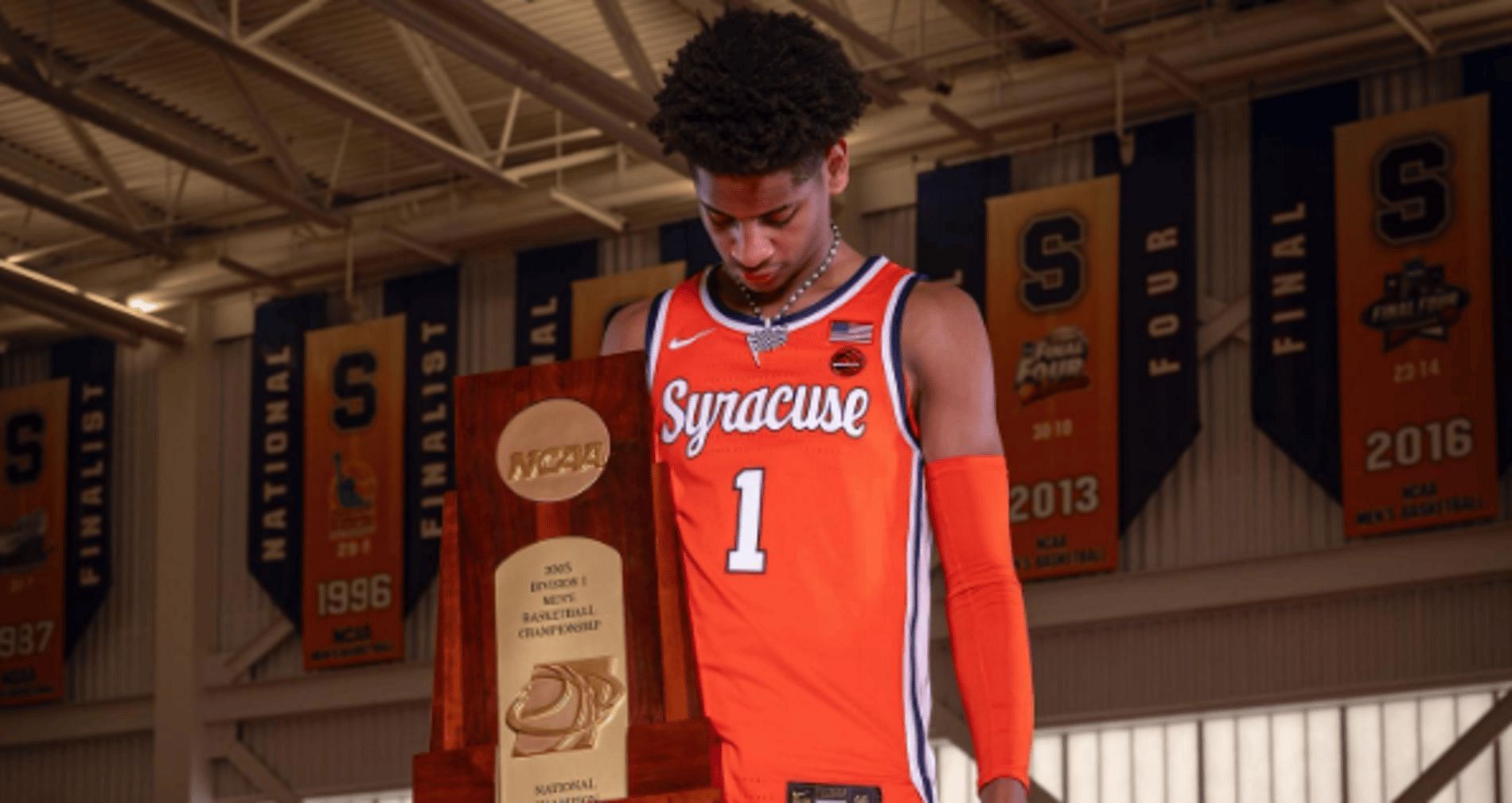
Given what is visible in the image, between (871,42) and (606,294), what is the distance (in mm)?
3789

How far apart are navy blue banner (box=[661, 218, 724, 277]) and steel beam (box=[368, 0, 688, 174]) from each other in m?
0.74

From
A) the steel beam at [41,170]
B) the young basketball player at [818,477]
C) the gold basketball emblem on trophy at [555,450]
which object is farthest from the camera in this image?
the steel beam at [41,170]

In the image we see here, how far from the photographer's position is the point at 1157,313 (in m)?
15.6

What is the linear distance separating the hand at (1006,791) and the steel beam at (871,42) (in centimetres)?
1161

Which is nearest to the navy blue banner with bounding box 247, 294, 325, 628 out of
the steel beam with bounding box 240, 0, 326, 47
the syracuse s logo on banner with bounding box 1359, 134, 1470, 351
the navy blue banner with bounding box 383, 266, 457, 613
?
the navy blue banner with bounding box 383, 266, 457, 613

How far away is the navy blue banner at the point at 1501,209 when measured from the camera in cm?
1429

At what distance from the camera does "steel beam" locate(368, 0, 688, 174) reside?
14.5 meters

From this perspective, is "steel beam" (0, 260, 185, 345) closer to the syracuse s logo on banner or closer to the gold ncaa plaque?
the syracuse s logo on banner

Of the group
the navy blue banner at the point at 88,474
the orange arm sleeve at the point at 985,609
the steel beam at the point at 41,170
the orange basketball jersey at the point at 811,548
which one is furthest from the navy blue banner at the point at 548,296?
the orange arm sleeve at the point at 985,609

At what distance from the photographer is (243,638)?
64.3 ft

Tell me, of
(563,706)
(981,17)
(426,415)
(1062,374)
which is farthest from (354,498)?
(563,706)

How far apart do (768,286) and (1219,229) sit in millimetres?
Answer: 13091

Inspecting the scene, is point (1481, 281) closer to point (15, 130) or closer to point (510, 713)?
point (15, 130)

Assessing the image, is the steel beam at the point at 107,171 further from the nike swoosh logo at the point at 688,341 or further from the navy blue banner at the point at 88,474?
the nike swoosh logo at the point at 688,341
